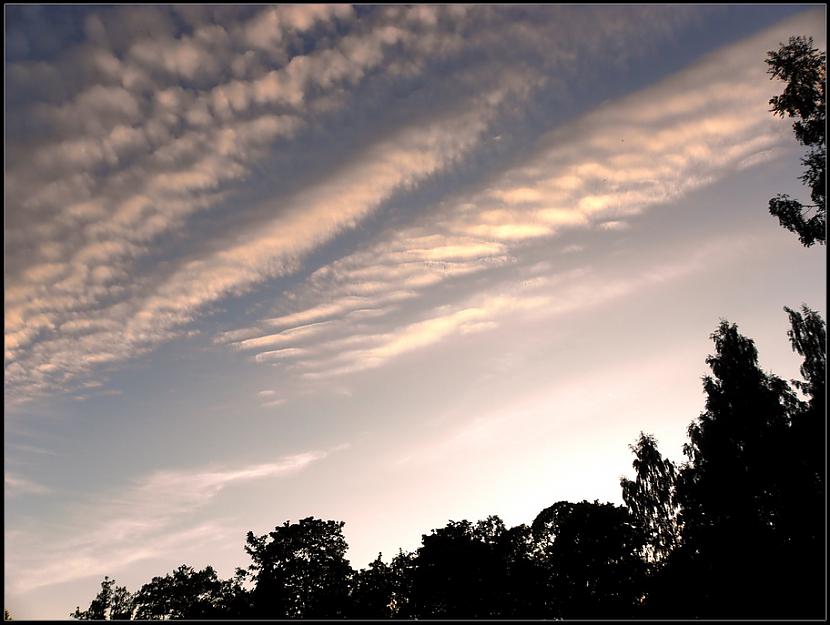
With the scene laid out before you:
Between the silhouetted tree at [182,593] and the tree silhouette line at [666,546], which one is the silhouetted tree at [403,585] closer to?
the tree silhouette line at [666,546]

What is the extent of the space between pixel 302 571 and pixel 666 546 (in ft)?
136

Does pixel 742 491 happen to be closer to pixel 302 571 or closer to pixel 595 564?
pixel 595 564

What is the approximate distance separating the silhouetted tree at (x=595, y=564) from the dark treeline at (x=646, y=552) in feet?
0.44

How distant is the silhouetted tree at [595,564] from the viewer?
54.3 metres

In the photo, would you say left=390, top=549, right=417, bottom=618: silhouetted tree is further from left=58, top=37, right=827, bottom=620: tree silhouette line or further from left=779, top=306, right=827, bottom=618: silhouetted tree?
left=779, top=306, right=827, bottom=618: silhouetted tree

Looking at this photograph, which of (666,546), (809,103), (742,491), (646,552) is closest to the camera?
(809,103)

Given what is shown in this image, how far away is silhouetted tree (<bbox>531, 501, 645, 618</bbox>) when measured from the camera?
2140 inches

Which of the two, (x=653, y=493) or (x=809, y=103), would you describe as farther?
(x=653, y=493)

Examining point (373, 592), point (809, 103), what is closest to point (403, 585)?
point (373, 592)

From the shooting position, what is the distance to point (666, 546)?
47.0 metres

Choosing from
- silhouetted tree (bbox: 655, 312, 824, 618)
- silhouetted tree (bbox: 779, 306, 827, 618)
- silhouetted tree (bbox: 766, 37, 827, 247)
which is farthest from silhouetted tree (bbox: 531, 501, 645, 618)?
silhouetted tree (bbox: 766, 37, 827, 247)

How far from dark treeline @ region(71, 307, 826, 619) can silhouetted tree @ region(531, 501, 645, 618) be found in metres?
0.13

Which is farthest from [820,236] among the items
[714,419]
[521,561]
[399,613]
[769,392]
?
[399,613]

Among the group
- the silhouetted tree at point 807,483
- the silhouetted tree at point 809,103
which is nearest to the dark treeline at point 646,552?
the silhouetted tree at point 807,483
